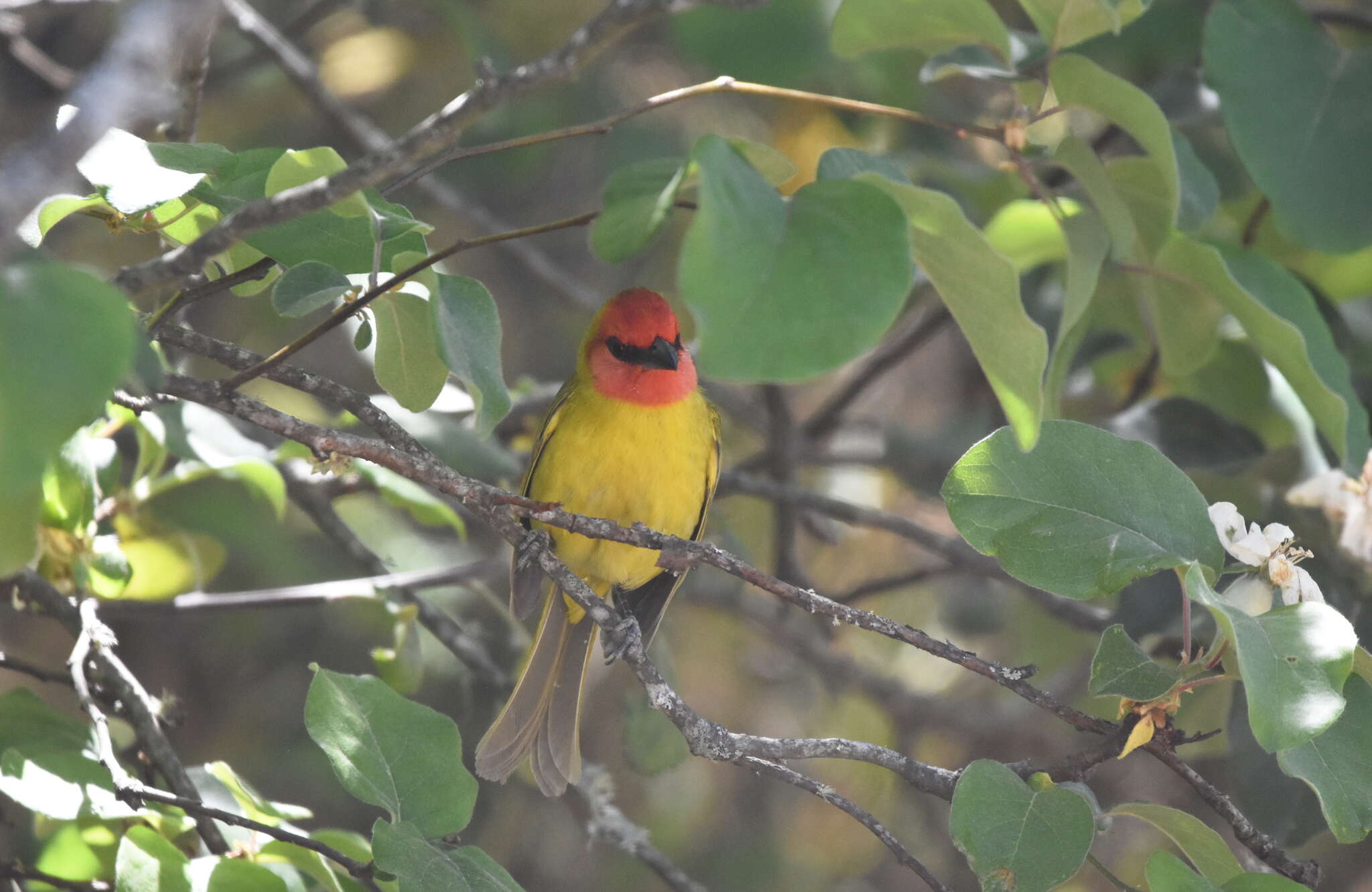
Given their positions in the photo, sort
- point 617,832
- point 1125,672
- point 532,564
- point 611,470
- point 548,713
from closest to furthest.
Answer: point 1125,672 < point 617,832 < point 532,564 < point 548,713 < point 611,470

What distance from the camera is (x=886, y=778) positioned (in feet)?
15.2

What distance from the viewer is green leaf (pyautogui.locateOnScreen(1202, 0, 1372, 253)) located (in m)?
2.60

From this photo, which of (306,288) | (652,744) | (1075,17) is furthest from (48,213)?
(652,744)

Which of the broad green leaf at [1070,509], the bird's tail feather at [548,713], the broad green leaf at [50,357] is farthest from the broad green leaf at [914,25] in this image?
the bird's tail feather at [548,713]

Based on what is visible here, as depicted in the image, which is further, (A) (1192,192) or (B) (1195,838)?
(A) (1192,192)

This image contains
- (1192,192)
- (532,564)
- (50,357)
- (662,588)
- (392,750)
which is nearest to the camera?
(50,357)

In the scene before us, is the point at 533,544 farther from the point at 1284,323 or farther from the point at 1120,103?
the point at 1284,323

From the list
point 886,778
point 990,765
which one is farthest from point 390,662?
point 886,778

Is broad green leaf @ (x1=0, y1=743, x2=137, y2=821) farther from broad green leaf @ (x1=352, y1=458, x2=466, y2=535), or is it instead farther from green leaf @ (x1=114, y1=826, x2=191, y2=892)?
broad green leaf @ (x1=352, y1=458, x2=466, y2=535)

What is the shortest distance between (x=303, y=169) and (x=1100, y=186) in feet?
4.60

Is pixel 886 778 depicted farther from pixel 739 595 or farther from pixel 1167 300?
pixel 1167 300

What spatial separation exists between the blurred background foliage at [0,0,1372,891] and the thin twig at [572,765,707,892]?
13 cm

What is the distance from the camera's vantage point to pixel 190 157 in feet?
5.05

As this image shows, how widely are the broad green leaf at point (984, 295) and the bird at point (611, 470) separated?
1577 millimetres
